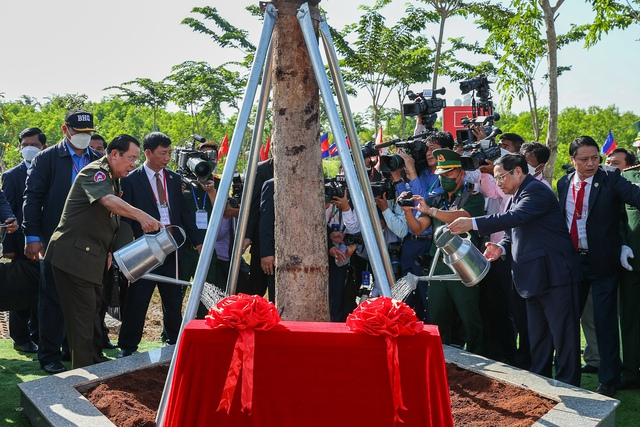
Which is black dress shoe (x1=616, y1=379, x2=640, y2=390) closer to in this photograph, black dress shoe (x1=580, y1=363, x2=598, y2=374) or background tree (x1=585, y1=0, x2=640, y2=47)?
black dress shoe (x1=580, y1=363, x2=598, y2=374)

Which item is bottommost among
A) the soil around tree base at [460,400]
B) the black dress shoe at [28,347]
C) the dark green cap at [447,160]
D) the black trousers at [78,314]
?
the black dress shoe at [28,347]

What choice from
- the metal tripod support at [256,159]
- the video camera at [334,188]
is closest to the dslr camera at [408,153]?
the video camera at [334,188]

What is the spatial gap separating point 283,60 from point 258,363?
1637 mm

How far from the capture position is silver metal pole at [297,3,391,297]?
3180mm

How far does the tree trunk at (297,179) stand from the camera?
3715 mm

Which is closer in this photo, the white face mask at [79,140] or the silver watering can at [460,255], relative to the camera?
the silver watering can at [460,255]

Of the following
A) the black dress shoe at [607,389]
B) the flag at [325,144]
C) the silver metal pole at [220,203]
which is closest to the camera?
the silver metal pole at [220,203]

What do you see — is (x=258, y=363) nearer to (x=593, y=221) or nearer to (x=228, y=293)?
(x=228, y=293)

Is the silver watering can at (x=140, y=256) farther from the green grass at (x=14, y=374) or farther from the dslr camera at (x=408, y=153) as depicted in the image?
the dslr camera at (x=408, y=153)

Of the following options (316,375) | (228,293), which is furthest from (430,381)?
(228,293)

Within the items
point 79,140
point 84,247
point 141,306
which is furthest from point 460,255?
point 79,140

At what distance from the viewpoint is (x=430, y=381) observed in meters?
2.75

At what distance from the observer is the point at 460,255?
11.8 ft

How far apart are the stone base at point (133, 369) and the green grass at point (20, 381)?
351 mm
